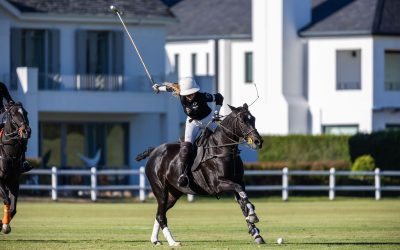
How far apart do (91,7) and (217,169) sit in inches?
1189

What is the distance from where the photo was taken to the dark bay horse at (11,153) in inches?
920

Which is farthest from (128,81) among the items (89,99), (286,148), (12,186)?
(12,186)

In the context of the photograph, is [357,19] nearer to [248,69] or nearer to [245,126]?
[248,69]

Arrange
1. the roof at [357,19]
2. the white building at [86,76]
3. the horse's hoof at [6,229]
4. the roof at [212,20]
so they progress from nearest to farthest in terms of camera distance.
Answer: the horse's hoof at [6,229] < the white building at [86,76] < the roof at [357,19] < the roof at [212,20]

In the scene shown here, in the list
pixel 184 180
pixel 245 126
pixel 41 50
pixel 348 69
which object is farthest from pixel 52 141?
pixel 245 126

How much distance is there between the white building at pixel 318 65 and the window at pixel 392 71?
1.8 inches

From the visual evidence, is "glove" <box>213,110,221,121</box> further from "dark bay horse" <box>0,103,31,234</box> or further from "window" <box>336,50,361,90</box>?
"window" <box>336,50,361,90</box>

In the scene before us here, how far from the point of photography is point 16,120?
23.4 meters

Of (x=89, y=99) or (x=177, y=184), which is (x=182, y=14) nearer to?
(x=89, y=99)

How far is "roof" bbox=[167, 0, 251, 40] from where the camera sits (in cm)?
6512

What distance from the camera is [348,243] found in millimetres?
22125

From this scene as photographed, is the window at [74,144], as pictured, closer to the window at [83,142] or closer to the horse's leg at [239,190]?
the window at [83,142]

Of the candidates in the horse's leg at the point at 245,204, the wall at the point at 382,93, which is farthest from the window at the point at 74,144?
the horse's leg at the point at 245,204

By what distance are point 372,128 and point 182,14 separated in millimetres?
12117
